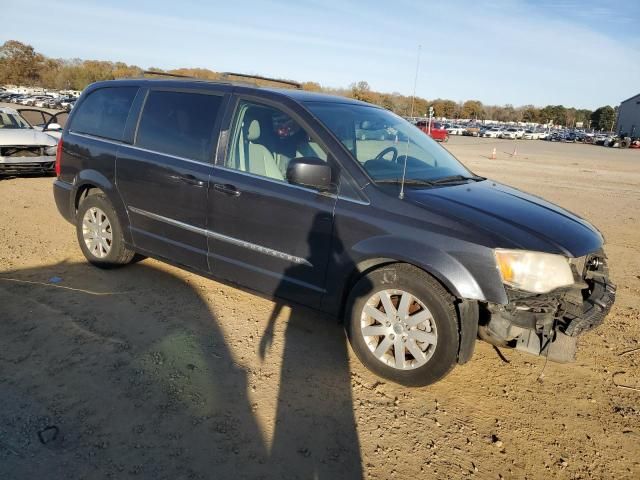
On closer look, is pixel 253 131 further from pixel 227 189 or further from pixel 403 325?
pixel 403 325

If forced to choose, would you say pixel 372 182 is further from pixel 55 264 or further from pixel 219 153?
pixel 55 264

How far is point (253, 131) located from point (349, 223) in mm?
1205

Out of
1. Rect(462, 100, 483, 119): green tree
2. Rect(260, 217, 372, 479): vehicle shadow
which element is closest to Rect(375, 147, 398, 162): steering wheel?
Rect(260, 217, 372, 479): vehicle shadow

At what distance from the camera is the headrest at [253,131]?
3.84 meters

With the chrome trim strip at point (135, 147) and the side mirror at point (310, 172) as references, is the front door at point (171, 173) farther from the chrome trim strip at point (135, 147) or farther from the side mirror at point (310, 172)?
the side mirror at point (310, 172)

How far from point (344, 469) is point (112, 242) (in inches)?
132

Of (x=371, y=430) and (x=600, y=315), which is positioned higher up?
(x=600, y=315)

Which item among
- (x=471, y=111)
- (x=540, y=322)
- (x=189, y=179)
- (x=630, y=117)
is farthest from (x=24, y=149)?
(x=471, y=111)

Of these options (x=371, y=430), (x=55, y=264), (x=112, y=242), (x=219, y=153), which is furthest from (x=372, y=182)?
(x=55, y=264)

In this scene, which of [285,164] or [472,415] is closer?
[472,415]

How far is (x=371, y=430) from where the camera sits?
2781 mm

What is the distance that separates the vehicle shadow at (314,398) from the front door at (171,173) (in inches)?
39.8

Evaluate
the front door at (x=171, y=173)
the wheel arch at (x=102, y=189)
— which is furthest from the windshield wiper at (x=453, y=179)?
the wheel arch at (x=102, y=189)

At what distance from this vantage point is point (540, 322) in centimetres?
291
